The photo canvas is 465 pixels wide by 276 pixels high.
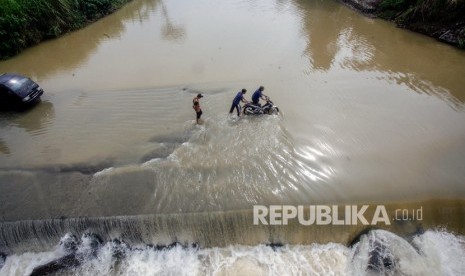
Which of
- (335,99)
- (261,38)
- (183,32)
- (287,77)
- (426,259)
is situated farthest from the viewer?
(183,32)

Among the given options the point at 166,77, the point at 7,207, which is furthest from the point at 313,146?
the point at 7,207

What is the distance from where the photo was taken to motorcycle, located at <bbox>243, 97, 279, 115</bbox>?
38.6 feet

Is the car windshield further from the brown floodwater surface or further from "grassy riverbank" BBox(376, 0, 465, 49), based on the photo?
"grassy riverbank" BBox(376, 0, 465, 49)

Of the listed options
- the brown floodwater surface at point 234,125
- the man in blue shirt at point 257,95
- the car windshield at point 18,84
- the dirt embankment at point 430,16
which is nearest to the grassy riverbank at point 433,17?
the dirt embankment at point 430,16

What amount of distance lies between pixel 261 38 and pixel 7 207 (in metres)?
14.8

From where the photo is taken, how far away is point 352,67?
1516 centimetres

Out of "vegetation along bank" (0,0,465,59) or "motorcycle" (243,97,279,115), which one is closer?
"motorcycle" (243,97,279,115)

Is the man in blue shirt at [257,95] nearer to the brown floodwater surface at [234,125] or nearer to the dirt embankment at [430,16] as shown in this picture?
the brown floodwater surface at [234,125]

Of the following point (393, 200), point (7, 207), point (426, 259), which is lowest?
point (426, 259)

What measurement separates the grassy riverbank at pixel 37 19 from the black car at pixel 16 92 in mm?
6647

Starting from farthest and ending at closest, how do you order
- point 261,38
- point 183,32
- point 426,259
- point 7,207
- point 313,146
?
point 183,32 < point 261,38 < point 313,146 < point 7,207 < point 426,259

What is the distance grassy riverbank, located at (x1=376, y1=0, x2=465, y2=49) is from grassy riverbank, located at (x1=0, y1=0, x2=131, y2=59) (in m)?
20.0

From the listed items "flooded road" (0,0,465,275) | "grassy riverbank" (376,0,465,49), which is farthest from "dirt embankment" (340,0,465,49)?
"flooded road" (0,0,465,275)

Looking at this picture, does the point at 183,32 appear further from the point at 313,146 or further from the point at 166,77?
the point at 313,146
